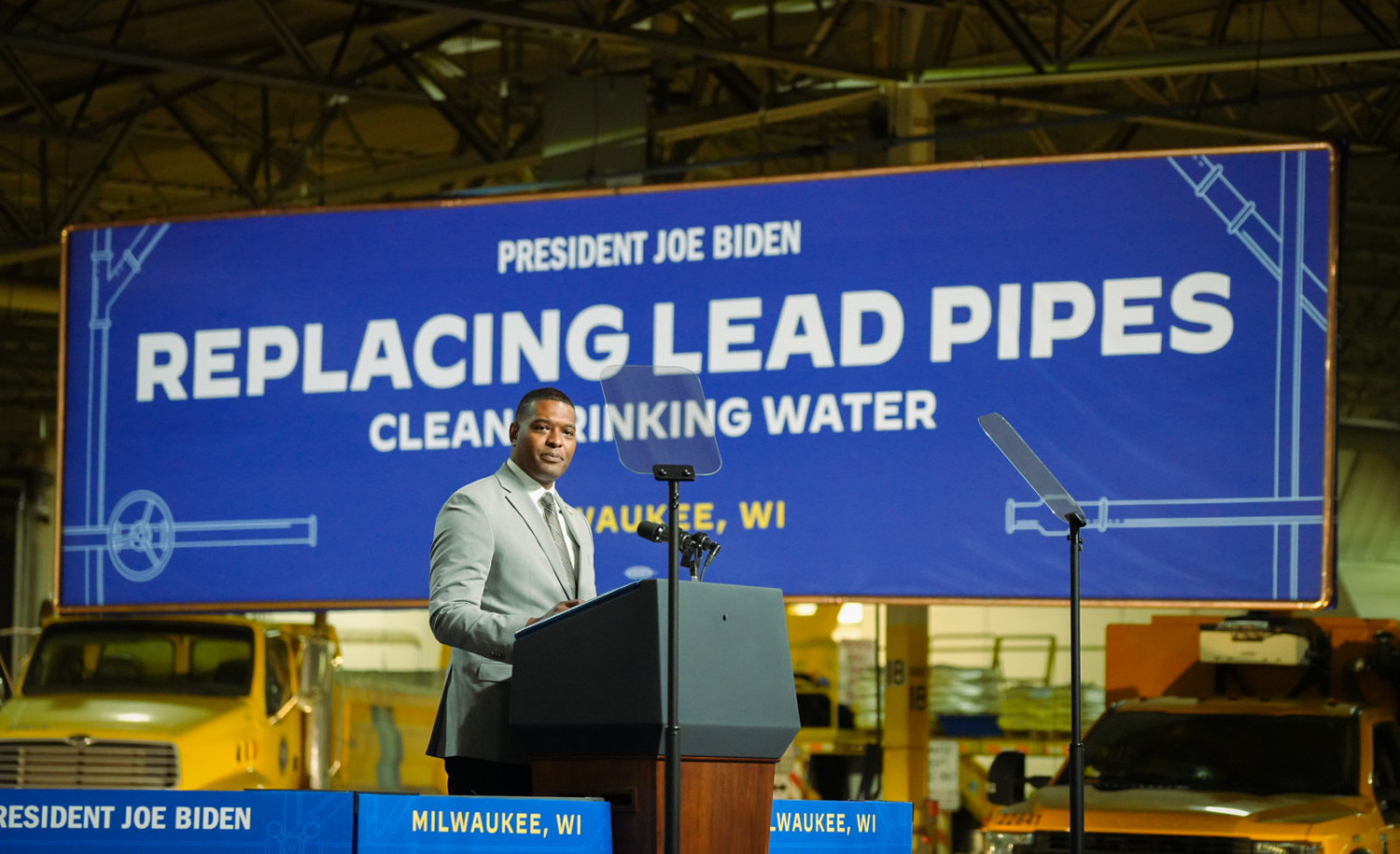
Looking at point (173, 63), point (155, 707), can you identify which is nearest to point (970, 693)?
point (155, 707)

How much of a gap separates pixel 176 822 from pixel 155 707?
8151 mm

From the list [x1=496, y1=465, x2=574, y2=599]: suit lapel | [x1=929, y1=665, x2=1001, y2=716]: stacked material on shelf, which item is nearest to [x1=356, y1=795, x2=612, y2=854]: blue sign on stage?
[x1=496, y1=465, x2=574, y2=599]: suit lapel

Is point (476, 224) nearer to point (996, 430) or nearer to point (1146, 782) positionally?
point (1146, 782)

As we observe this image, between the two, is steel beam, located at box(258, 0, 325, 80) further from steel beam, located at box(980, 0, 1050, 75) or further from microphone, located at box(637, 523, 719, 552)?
microphone, located at box(637, 523, 719, 552)

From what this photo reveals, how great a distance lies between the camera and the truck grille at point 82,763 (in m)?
10.7

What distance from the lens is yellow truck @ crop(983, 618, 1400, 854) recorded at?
26.2ft

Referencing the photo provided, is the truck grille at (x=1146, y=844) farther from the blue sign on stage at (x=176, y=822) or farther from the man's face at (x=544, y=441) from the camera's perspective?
the blue sign on stage at (x=176, y=822)

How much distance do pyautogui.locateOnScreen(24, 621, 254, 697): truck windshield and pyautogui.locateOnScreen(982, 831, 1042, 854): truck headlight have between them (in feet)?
17.6

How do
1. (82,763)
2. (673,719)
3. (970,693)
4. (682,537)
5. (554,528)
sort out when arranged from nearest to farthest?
(673,719) → (682,537) → (554,528) → (82,763) → (970,693)

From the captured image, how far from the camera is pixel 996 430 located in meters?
5.38

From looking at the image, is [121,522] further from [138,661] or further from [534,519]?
[534,519]

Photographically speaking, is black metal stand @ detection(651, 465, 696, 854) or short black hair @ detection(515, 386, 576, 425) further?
short black hair @ detection(515, 386, 576, 425)

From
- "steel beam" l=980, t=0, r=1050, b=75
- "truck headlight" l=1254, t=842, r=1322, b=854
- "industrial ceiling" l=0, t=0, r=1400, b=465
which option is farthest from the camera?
"industrial ceiling" l=0, t=0, r=1400, b=465

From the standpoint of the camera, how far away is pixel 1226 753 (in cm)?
887
